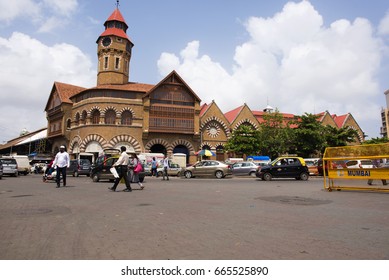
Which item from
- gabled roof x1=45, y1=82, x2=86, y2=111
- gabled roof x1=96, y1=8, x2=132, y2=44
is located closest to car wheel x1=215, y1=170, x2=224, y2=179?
gabled roof x1=45, y1=82, x2=86, y2=111

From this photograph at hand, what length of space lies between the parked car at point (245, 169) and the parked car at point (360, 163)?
44.2 ft

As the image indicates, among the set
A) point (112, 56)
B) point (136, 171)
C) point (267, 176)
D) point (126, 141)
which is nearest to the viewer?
point (136, 171)

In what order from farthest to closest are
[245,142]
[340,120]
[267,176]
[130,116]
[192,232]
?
[340,120], [130,116], [245,142], [267,176], [192,232]

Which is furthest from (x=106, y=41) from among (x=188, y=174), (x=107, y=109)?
(x=188, y=174)

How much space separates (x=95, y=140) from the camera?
37.1 metres

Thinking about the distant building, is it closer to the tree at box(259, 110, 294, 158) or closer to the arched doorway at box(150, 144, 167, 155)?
the arched doorway at box(150, 144, 167, 155)

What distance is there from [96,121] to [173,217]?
34821 mm

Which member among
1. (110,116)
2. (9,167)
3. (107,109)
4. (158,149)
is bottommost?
(9,167)

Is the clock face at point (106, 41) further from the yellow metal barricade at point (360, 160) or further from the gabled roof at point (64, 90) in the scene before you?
the yellow metal barricade at point (360, 160)

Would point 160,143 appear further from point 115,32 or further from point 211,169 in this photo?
point 115,32

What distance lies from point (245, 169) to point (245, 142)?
12184 mm

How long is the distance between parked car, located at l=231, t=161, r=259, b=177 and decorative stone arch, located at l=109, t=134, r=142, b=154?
647 inches

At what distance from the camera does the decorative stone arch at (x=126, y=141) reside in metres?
36.9

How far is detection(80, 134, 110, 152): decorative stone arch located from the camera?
36.7 metres
